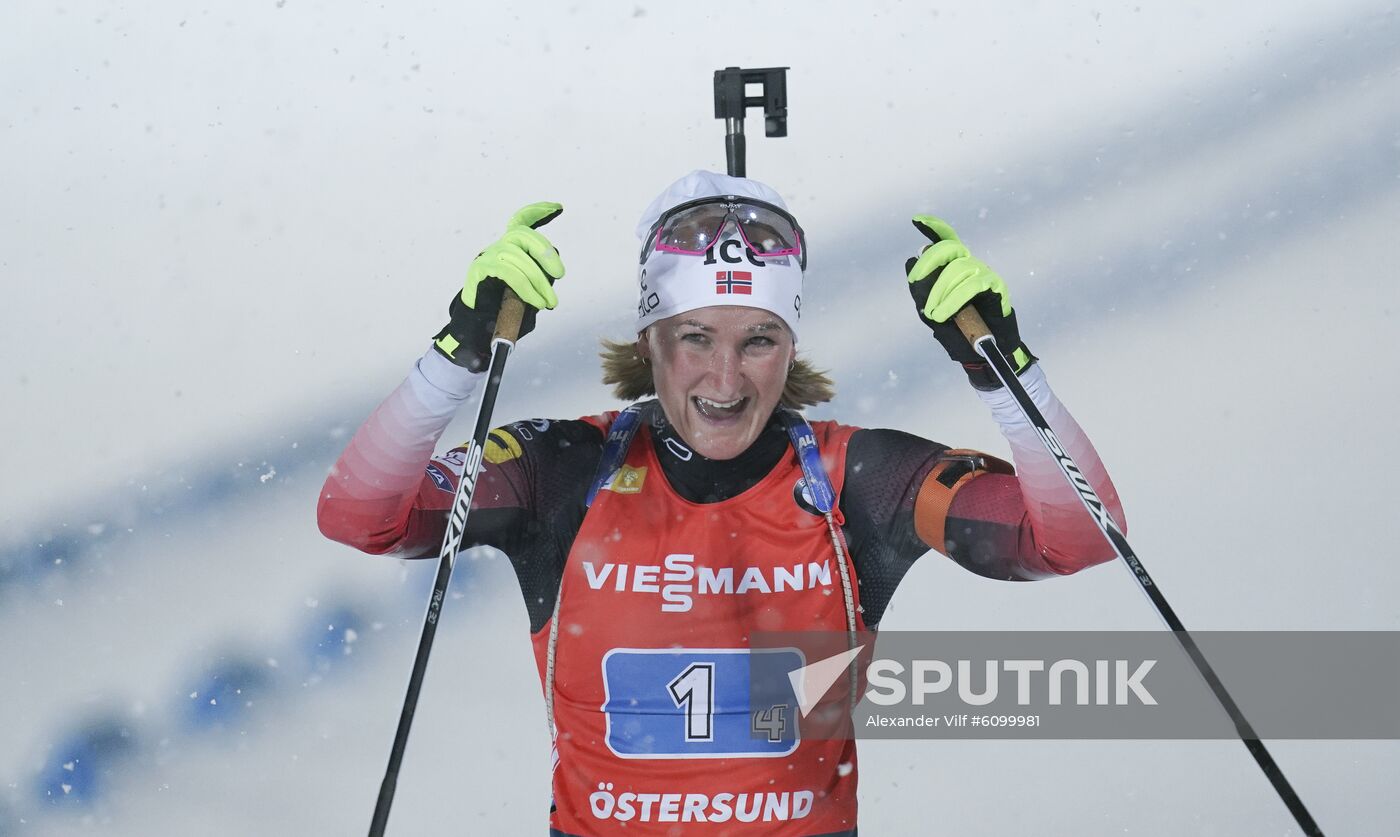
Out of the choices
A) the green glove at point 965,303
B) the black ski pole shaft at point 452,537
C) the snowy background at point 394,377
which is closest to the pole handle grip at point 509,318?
the black ski pole shaft at point 452,537

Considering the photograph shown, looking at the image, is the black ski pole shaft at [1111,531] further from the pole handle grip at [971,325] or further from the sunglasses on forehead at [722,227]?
the sunglasses on forehead at [722,227]

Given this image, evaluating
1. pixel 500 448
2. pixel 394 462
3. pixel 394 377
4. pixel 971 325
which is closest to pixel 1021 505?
pixel 971 325

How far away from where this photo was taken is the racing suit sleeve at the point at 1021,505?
180cm

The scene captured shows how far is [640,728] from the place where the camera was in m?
1.85

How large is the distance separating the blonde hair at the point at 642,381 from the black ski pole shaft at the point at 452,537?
35cm

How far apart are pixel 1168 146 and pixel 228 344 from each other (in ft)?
7.84

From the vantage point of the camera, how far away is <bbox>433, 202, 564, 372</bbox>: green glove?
174 centimetres

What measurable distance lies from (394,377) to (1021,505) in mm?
1760

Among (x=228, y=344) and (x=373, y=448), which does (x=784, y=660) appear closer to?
(x=373, y=448)

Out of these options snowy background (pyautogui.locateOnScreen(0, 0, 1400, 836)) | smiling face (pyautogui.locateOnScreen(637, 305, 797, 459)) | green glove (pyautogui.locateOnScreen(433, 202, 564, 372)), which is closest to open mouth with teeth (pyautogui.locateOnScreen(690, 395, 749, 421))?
smiling face (pyautogui.locateOnScreen(637, 305, 797, 459))

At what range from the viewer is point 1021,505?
187 centimetres

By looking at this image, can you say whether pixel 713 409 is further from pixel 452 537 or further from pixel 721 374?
pixel 452 537

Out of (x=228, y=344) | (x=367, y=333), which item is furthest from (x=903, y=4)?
(x=228, y=344)

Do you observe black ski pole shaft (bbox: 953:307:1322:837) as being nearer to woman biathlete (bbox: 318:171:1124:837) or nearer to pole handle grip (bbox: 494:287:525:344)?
woman biathlete (bbox: 318:171:1124:837)
